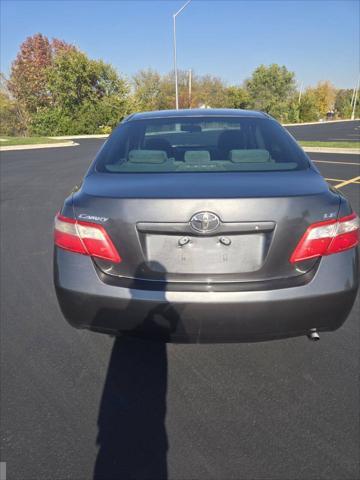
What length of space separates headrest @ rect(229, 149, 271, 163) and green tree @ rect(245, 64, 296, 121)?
63.8m

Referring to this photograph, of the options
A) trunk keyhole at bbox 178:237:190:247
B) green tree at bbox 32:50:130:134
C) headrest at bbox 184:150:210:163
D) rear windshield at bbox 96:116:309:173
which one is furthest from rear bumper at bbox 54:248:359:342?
green tree at bbox 32:50:130:134

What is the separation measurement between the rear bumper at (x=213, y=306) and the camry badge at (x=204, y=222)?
0.33m

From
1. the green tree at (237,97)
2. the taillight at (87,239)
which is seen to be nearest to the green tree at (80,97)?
the green tree at (237,97)

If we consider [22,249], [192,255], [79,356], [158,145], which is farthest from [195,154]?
[22,249]

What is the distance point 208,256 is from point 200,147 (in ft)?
5.82

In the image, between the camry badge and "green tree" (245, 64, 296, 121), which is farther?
"green tree" (245, 64, 296, 121)

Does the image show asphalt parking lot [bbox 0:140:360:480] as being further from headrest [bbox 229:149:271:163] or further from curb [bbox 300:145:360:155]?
curb [bbox 300:145:360:155]

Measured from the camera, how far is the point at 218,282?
6.18ft

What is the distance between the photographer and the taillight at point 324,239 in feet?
6.04

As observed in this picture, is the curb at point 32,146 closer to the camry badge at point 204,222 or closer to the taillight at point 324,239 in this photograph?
the camry badge at point 204,222

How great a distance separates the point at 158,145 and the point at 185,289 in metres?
1.31

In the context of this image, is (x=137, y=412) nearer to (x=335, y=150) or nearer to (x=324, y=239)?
(x=324, y=239)

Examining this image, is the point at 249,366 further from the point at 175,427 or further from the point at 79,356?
the point at 79,356

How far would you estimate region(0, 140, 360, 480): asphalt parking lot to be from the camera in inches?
69.8
